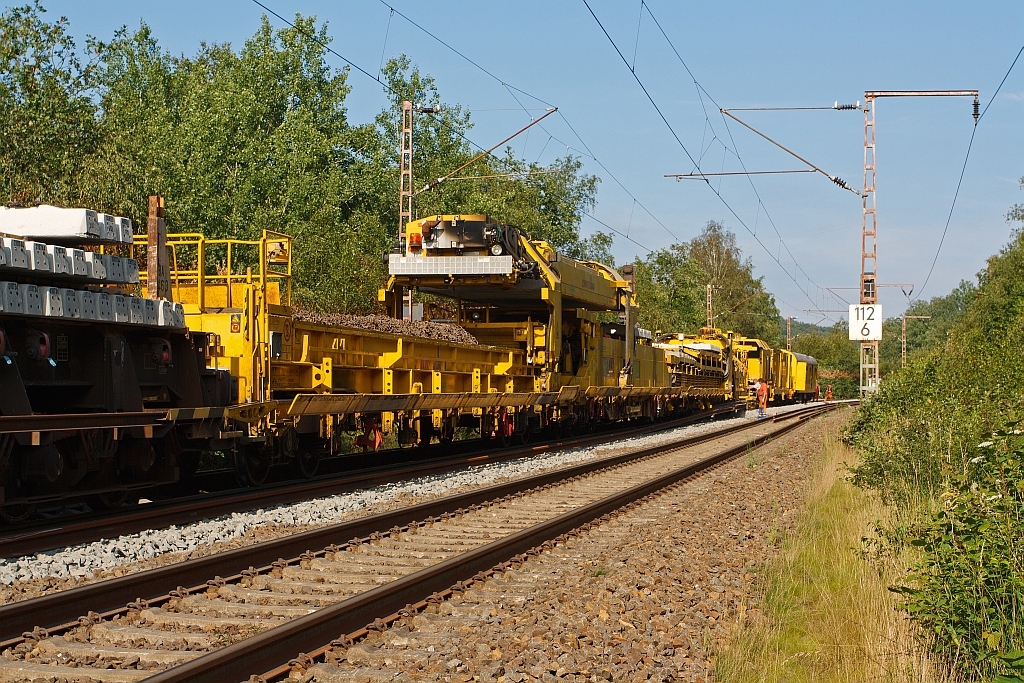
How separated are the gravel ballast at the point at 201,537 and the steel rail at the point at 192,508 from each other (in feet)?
0.87

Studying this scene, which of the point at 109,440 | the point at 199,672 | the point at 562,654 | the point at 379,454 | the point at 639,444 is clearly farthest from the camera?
the point at 639,444

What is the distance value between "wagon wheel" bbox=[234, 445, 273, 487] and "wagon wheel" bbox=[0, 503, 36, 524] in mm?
3482

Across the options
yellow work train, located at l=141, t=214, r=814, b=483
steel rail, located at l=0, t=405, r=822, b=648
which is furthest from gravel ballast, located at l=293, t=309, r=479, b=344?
steel rail, located at l=0, t=405, r=822, b=648

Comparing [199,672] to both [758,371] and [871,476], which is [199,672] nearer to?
[871,476]

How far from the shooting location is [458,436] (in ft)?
88.8

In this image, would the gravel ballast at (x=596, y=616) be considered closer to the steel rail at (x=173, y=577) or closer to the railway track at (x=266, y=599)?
the railway track at (x=266, y=599)

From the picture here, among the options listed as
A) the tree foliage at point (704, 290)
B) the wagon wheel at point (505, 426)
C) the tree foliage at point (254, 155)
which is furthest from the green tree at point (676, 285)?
the wagon wheel at point (505, 426)

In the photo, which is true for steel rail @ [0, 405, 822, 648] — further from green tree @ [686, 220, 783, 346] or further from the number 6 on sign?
green tree @ [686, 220, 783, 346]

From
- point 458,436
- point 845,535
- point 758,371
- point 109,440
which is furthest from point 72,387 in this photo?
point 758,371

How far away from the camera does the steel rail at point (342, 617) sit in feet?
17.1

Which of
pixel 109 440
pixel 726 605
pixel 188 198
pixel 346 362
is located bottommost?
pixel 726 605

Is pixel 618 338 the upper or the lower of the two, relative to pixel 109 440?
upper

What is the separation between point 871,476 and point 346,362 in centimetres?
729

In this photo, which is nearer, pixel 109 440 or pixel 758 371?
pixel 109 440
